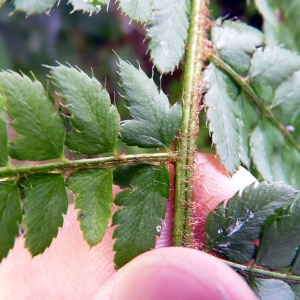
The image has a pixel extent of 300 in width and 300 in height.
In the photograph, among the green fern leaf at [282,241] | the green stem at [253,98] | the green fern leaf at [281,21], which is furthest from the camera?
the green fern leaf at [281,21]

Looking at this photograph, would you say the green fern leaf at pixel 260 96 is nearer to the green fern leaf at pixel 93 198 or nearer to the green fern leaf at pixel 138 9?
the green fern leaf at pixel 138 9

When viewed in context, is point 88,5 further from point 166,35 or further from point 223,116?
point 223,116

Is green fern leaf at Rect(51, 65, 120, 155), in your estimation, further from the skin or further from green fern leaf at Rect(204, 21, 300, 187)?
green fern leaf at Rect(204, 21, 300, 187)

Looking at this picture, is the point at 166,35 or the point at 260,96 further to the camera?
the point at 260,96

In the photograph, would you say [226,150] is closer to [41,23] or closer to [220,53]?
[220,53]

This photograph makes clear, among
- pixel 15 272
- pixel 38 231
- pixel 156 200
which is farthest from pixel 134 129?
pixel 15 272

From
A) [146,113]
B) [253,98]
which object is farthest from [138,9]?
[253,98]

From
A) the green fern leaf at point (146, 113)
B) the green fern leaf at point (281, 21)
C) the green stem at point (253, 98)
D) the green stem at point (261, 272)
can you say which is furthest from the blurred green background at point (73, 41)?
the green stem at point (261, 272)
